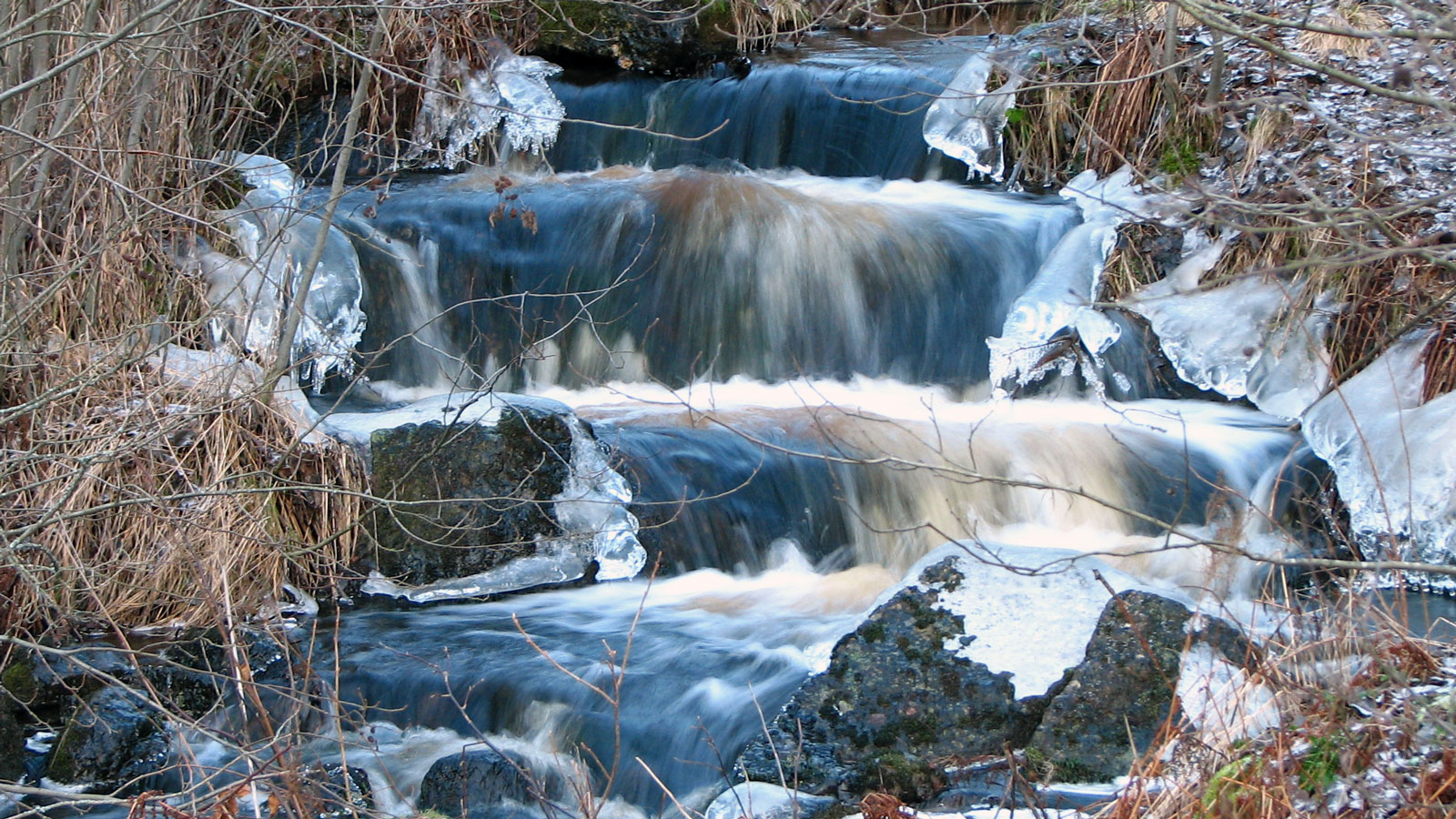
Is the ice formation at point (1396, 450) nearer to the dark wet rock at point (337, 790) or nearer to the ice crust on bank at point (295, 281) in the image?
the dark wet rock at point (337, 790)

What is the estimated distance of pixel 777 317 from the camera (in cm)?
648

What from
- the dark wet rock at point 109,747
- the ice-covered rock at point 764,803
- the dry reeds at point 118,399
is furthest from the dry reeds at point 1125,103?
the dark wet rock at point 109,747

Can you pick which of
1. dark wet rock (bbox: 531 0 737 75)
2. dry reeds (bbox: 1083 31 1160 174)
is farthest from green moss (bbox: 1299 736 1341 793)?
dark wet rock (bbox: 531 0 737 75)

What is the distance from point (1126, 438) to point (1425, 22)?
113 inches

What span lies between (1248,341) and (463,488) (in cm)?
348

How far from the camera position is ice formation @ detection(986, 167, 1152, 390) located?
6098 mm

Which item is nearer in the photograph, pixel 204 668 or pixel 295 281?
pixel 204 668

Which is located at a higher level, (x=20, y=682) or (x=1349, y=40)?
(x=1349, y=40)

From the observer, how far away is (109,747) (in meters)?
3.91

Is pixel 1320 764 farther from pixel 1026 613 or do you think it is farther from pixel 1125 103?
pixel 1125 103

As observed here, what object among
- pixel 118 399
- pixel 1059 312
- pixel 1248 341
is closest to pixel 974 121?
pixel 1059 312

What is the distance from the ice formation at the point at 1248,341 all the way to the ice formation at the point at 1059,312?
257 mm

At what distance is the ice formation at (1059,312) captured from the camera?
6.10m

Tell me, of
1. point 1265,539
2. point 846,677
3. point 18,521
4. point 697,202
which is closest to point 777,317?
point 697,202
